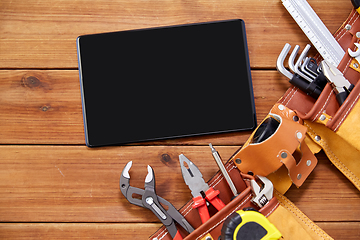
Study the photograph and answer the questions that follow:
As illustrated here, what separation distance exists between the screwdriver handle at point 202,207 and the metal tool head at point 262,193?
0.13 m

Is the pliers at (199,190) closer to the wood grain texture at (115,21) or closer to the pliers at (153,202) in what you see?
the pliers at (153,202)

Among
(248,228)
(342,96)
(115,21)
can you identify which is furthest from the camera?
(115,21)

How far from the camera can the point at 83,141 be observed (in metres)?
0.76

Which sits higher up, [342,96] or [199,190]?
[342,96]

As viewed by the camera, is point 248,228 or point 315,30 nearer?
point 248,228

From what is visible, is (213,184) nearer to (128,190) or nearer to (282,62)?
(128,190)

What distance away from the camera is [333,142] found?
0.72 metres

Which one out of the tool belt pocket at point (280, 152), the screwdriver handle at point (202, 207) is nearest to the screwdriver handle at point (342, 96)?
the tool belt pocket at point (280, 152)

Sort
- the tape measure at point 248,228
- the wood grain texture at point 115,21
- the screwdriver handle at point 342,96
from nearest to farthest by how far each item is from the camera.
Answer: the tape measure at point 248,228 → the screwdriver handle at point 342,96 → the wood grain texture at point 115,21

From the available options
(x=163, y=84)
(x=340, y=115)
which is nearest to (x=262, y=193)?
(x=340, y=115)

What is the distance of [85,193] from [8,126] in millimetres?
313

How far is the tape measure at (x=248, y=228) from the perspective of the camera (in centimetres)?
57

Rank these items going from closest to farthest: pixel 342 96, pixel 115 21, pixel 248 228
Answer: pixel 248 228 < pixel 342 96 < pixel 115 21

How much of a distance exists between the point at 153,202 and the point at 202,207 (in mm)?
135
